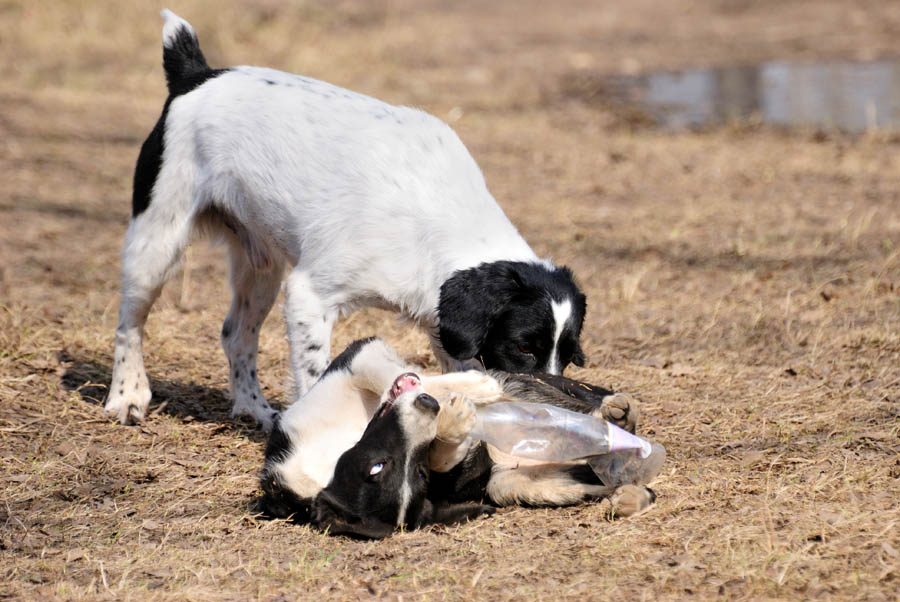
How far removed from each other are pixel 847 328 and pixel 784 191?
12.5 ft

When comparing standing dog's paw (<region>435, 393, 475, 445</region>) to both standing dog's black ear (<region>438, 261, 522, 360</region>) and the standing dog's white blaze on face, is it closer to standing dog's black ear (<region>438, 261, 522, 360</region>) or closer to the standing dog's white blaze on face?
standing dog's black ear (<region>438, 261, 522, 360</region>)

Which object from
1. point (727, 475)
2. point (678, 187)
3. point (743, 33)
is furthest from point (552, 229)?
point (743, 33)

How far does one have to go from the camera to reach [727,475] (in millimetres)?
4312

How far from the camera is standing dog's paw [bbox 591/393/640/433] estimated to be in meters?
4.22

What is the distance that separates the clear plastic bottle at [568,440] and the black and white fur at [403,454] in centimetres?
6

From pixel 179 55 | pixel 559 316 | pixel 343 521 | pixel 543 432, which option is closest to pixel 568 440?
pixel 543 432

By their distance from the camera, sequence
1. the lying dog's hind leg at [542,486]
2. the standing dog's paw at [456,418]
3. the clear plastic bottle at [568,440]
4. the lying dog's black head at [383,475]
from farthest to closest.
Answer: the lying dog's hind leg at [542,486] → the clear plastic bottle at [568,440] → the standing dog's paw at [456,418] → the lying dog's black head at [383,475]

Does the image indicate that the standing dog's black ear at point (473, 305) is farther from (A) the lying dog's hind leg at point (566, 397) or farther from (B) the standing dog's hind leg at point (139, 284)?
(B) the standing dog's hind leg at point (139, 284)

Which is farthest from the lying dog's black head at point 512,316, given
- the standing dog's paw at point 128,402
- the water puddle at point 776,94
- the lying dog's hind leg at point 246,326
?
the water puddle at point 776,94

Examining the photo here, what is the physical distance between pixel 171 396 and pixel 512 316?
2247mm

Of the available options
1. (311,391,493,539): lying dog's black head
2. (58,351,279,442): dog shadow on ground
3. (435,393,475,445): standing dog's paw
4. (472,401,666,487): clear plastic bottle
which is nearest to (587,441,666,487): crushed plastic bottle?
(472,401,666,487): clear plastic bottle

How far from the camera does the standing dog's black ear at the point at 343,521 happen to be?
3.78 m

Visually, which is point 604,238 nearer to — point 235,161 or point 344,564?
point 235,161

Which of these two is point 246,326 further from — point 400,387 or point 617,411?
point 617,411
